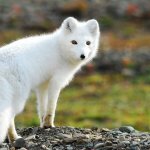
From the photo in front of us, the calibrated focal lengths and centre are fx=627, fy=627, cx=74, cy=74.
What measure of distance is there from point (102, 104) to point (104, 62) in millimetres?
8478

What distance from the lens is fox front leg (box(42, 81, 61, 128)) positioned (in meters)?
12.7

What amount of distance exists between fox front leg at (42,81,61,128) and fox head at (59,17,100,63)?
0.71 m

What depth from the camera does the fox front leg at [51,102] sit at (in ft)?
41.7

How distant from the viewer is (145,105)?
28.0 m

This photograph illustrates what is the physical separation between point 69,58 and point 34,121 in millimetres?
12198

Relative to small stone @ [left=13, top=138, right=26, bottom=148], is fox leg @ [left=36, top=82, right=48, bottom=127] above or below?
above

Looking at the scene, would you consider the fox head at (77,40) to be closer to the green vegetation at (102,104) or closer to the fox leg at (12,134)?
the fox leg at (12,134)

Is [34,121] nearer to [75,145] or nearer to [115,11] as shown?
[75,145]

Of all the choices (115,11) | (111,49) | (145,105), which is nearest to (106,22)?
(115,11)

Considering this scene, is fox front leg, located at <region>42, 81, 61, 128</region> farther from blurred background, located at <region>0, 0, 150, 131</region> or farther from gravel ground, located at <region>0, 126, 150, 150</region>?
blurred background, located at <region>0, 0, 150, 131</region>

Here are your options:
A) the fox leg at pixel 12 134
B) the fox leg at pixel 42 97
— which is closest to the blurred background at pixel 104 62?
the fox leg at pixel 42 97

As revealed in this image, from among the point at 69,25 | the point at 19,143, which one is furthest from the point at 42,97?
the point at 19,143

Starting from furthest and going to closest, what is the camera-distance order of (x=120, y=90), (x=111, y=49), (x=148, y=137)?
(x=111, y=49)
(x=120, y=90)
(x=148, y=137)

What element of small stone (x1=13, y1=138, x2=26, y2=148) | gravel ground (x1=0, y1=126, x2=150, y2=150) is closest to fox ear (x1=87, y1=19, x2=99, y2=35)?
gravel ground (x1=0, y1=126, x2=150, y2=150)
